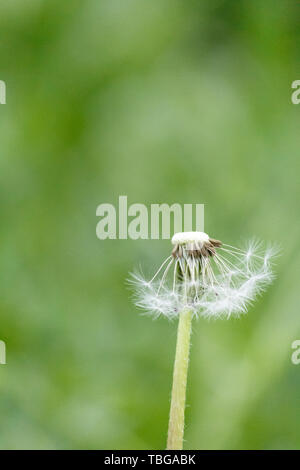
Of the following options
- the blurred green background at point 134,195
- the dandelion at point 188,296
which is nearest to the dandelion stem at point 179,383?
the dandelion at point 188,296

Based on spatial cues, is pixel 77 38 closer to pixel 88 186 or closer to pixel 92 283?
pixel 88 186

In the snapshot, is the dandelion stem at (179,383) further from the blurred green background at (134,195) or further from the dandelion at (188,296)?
the blurred green background at (134,195)

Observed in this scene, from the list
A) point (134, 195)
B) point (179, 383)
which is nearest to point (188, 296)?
point (179, 383)

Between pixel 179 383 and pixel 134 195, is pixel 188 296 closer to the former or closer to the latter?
pixel 179 383
